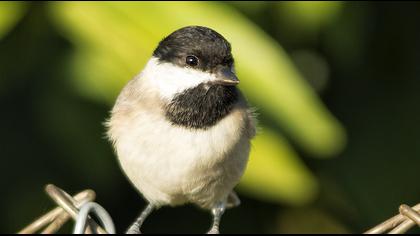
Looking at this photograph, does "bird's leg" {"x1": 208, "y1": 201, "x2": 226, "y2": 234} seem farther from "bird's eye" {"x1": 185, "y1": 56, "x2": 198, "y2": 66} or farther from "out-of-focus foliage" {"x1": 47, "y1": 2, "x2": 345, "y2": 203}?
"bird's eye" {"x1": 185, "y1": 56, "x2": 198, "y2": 66}

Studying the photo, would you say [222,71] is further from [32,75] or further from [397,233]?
[397,233]

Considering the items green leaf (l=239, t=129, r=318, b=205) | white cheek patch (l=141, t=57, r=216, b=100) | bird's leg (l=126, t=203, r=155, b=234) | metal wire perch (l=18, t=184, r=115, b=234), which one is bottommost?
bird's leg (l=126, t=203, r=155, b=234)

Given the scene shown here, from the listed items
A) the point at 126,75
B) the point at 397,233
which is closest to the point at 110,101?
the point at 126,75

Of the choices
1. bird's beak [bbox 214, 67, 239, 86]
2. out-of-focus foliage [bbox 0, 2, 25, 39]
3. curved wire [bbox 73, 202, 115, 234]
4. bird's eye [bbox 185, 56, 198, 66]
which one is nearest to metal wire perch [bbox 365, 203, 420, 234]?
curved wire [bbox 73, 202, 115, 234]

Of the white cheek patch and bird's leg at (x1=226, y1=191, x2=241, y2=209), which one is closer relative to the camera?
the white cheek patch

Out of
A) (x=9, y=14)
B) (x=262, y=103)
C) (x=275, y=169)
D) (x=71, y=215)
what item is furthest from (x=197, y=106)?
A: (x=71, y=215)
